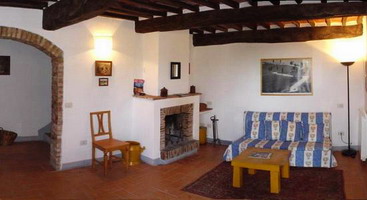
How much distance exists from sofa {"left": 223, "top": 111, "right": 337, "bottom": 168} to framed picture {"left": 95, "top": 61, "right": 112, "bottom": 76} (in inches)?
102

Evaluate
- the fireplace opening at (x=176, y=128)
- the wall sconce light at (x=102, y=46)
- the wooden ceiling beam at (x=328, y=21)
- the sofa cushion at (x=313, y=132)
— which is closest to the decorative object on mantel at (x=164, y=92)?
the fireplace opening at (x=176, y=128)

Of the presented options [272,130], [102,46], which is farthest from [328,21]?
[102,46]

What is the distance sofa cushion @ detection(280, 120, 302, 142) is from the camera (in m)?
6.05

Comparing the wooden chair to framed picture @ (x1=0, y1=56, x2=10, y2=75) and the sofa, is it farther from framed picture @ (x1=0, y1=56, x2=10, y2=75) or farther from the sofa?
framed picture @ (x1=0, y1=56, x2=10, y2=75)

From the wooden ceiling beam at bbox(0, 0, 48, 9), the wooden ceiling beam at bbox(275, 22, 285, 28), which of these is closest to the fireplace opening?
the wooden ceiling beam at bbox(275, 22, 285, 28)

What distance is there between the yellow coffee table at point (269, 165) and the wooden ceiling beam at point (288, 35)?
2.61 meters

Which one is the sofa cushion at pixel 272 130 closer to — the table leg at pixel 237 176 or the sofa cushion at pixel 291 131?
the sofa cushion at pixel 291 131

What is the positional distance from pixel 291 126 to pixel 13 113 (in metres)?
6.10

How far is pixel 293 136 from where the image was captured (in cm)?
606

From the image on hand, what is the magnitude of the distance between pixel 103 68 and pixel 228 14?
2408mm

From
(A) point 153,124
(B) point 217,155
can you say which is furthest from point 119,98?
(B) point 217,155

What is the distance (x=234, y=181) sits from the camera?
4512mm

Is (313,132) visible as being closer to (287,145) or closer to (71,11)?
(287,145)

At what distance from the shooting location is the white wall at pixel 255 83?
6406 millimetres
